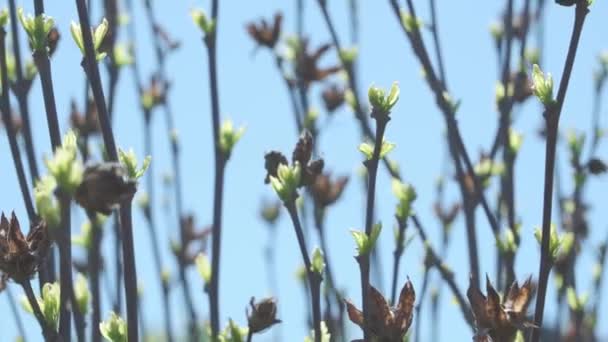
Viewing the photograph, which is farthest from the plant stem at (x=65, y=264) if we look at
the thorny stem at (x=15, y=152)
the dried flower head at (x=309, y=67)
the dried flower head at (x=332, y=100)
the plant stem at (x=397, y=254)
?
the dried flower head at (x=332, y=100)

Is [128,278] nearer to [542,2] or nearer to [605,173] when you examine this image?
[605,173]

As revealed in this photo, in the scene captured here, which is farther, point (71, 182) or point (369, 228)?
point (369, 228)

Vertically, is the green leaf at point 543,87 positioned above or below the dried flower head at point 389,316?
above

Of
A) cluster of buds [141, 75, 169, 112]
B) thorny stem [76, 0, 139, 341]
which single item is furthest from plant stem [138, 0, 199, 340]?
thorny stem [76, 0, 139, 341]

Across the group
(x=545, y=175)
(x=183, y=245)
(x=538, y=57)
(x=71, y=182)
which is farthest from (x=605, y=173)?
(x=71, y=182)

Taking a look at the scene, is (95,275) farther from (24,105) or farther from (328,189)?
(328,189)

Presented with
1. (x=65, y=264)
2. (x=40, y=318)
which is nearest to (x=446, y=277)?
(x=40, y=318)

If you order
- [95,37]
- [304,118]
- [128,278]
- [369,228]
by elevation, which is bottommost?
[128,278]

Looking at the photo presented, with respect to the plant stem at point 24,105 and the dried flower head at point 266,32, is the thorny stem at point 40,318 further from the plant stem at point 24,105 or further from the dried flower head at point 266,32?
the dried flower head at point 266,32
